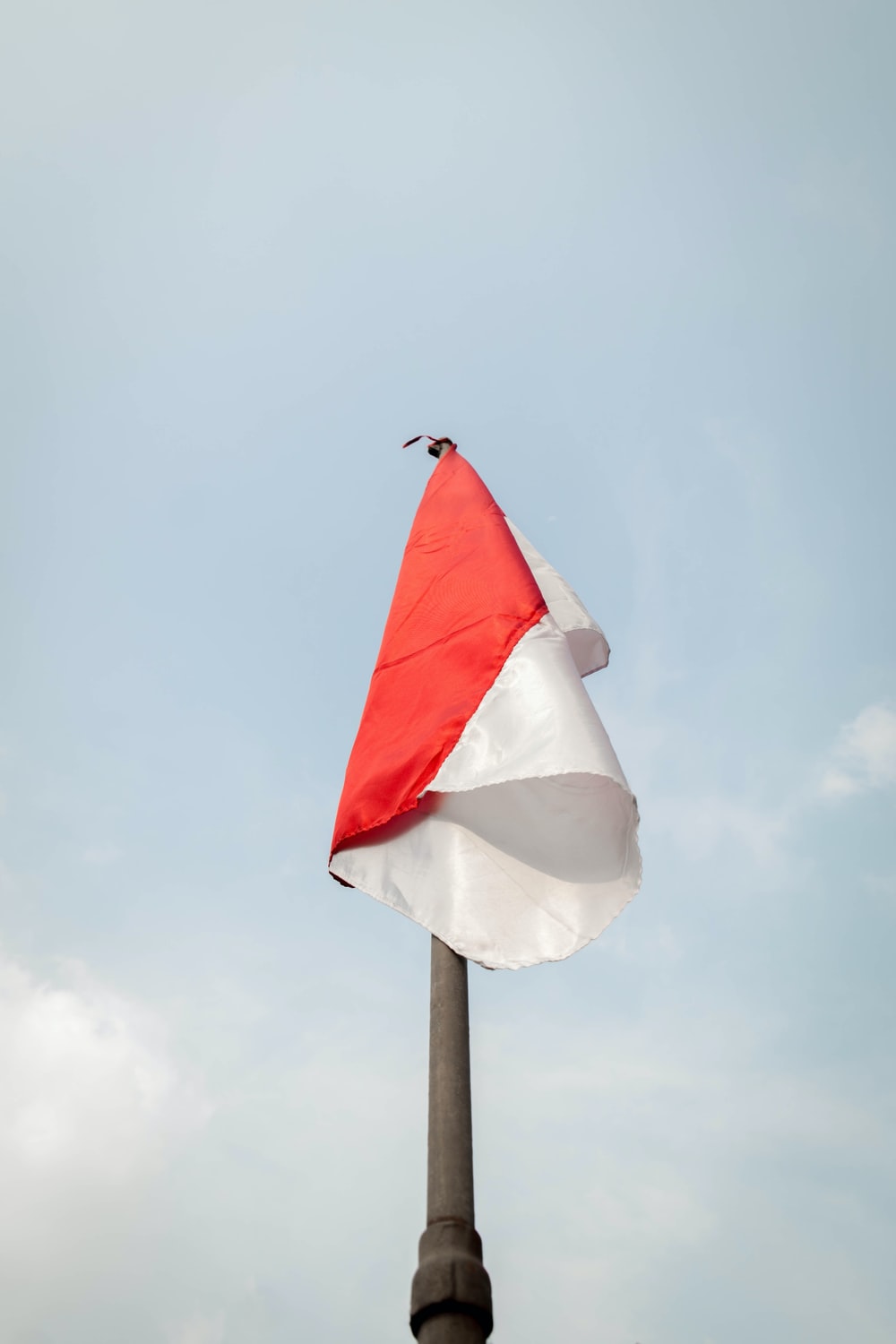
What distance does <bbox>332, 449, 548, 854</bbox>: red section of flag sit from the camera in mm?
6996

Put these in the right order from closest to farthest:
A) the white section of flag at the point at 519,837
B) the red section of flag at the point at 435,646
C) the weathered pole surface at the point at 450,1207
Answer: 1. the weathered pole surface at the point at 450,1207
2. the white section of flag at the point at 519,837
3. the red section of flag at the point at 435,646

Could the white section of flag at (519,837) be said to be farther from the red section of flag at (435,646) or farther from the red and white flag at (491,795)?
the red section of flag at (435,646)

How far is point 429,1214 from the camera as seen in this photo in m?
4.63

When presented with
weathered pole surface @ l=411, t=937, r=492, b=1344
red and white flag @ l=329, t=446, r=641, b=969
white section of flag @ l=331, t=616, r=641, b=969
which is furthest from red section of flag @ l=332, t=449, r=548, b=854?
weathered pole surface @ l=411, t=937, r=492, b=1344

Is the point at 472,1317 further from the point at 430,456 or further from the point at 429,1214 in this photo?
the point at 430,456

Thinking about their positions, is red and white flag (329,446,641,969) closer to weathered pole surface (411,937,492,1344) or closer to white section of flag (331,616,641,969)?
white section of flag (331,616,641,969)

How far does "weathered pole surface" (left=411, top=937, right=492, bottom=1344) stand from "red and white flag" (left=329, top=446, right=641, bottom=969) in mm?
803

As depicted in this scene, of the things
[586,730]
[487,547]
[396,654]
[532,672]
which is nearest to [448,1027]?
[586,730]

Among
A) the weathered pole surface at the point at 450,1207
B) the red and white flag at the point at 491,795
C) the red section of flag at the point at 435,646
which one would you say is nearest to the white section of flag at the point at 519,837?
the red and white flag at the point at 491,795

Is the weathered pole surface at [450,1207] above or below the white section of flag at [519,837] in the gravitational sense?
below

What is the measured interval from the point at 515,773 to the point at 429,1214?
2726 millimetres

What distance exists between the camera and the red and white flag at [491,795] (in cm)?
651

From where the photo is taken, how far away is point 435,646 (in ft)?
26.1

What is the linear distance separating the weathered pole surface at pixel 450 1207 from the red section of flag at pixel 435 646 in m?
1.68
